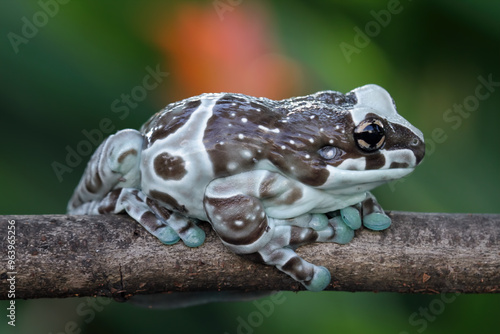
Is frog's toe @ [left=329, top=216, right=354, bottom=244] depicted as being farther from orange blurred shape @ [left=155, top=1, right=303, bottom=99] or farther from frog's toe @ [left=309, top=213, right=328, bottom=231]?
orange blurred shape @ [left=155, top=1, right=303, bottom=99]

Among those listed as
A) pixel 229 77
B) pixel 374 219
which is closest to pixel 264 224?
pixel 374 219

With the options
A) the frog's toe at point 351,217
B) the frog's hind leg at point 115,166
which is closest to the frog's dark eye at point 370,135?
the frog's toe at point 351,217

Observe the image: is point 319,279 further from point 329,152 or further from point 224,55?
point 224,55

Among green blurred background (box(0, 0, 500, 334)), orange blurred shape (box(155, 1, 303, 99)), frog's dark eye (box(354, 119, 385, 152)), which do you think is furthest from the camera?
orange blurred shape (box(155, 1, 303, 99))

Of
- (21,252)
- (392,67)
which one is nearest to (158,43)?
(392,67)

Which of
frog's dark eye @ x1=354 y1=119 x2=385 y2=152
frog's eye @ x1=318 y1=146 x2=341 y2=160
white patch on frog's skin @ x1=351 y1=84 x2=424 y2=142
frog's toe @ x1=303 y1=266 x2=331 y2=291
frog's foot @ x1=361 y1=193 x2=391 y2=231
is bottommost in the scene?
frog's toe @ x1=303 y1=266 x2=331 y2=291

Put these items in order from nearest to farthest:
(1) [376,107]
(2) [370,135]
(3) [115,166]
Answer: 1. (2) [370,135]
2. (1) [376,107]
3. (3) [115,166]

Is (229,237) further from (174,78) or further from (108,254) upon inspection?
(174,78)

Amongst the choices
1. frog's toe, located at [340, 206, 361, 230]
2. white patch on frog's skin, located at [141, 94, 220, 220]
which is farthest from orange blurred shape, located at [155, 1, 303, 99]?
frog's toe, located at [340, 206, 361, 230]
